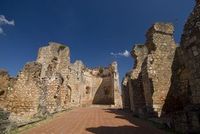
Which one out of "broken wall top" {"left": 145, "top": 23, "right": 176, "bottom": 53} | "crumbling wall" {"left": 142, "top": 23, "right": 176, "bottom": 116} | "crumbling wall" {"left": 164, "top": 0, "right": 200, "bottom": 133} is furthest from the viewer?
"broken wall top" {"left": 145, "top": 23, "right": 176, "bottom": 53}

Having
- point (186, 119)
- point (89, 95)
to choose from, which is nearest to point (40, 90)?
point (186, 119)

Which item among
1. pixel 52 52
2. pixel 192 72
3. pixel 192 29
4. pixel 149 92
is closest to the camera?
pixel 192 72

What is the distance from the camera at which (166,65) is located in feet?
36.0

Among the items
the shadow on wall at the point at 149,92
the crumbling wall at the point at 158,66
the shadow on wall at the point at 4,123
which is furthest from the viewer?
the crumbling wall at the point at 158,66

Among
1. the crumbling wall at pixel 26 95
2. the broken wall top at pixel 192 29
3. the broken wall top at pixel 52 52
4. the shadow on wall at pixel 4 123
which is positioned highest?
the broken wall top at pixel 52 52

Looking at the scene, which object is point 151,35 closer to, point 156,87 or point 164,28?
point 164,28

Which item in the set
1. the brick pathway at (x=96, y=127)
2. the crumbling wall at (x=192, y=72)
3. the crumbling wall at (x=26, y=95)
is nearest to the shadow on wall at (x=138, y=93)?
the brick pathway at (x=96, y=127)

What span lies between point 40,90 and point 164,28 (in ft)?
29.5

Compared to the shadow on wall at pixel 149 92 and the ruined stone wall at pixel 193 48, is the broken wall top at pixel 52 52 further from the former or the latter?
the ruined stone wall at pixel 193 48

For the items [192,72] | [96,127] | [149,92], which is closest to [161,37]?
[149,92]

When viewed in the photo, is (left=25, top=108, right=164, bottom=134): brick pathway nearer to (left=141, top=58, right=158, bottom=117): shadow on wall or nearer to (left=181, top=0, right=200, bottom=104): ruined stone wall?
(left=141, top=58, right=158, bottom=117): shadow on wall

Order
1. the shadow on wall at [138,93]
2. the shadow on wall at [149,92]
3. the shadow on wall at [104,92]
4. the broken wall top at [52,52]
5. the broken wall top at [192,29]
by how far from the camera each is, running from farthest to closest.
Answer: the shadow on wall at [104,92], the broken wall top at [52,52], the shadow on wall at [138,93], the shadow on wall at [149,92], the broken wall top at [192,29]

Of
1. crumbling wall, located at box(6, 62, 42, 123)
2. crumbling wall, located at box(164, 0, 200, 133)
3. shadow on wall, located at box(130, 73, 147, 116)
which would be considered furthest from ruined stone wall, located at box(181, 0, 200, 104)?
crumbling wall, located at box(6, 62, 42, 123)

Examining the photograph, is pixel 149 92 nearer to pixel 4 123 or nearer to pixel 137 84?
pixel 137 84
